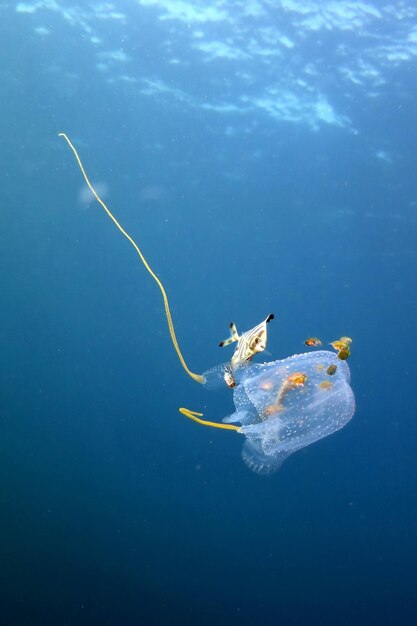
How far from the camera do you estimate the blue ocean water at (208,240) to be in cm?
1464

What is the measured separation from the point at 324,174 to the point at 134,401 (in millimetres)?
37165

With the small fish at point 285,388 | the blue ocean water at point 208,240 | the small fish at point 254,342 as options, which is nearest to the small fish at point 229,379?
the small fish at point 254,342

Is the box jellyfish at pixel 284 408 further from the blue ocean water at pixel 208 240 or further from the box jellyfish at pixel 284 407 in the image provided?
the blue ocean water at pixel 208 240

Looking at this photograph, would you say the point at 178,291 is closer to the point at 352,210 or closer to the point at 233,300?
the point at 233,300

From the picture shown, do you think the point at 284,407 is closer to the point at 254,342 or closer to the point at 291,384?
the point at 291,384

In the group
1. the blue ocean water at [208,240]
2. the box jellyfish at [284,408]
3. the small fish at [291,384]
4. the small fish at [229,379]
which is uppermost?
the small fish at [229,379]

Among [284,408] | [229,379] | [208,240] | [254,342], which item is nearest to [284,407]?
[284,408]

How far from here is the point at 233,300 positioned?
135 ft

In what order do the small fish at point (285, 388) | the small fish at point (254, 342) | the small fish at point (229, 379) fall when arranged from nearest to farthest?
the small fish at point (254, 342), the small fish at point (229, 379), the small fish at point (285, 388)

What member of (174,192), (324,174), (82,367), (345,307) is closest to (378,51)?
(324,174)

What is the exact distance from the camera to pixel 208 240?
104 feet

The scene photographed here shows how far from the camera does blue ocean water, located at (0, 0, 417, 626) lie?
14.6 metres

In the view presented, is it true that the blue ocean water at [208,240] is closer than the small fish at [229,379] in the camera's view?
No

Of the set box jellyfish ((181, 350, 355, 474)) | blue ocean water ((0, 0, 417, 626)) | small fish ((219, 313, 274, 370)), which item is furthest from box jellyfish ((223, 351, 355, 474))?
blue ocean water ((0, 0, 417, 626))
